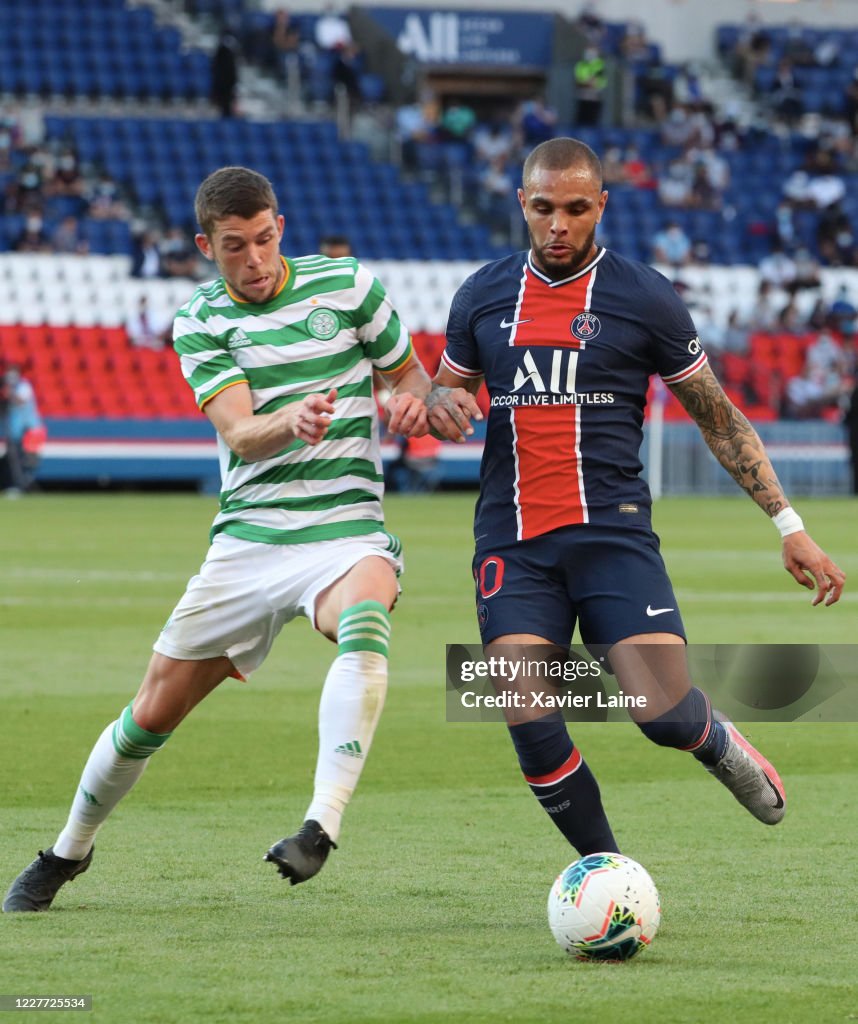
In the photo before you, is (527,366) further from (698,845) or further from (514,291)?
(698,845)

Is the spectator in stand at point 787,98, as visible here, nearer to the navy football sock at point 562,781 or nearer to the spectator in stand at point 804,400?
the spectator in stand at point 804,400

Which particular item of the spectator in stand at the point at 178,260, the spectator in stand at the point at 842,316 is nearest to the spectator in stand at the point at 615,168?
the spectator in stand at the point at 842,316

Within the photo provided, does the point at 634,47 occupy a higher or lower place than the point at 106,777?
lower

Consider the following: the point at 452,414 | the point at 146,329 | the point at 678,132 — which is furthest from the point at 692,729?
the point at 678,132

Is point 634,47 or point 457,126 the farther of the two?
point 634,47

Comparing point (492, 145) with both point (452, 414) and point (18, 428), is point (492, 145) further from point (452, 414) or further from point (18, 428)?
point (452, 414)

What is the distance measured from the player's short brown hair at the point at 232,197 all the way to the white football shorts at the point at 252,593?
3.01ft

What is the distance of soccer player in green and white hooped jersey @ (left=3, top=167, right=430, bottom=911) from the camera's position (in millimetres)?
5414

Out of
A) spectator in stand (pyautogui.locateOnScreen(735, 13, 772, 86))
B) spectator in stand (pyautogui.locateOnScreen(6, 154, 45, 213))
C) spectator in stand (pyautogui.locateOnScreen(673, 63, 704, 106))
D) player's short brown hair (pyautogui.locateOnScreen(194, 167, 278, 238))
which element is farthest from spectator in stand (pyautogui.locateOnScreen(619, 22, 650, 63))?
player's short brown hair (pyautogui.locateOnScreen(194, 167, 278, 238))

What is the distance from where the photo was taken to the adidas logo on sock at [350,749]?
16.7ft

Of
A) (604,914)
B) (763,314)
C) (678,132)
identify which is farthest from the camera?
(678,132)

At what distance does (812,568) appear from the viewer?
17.8ft

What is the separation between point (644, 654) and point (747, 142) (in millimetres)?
34899

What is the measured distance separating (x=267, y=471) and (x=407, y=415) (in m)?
0.45
